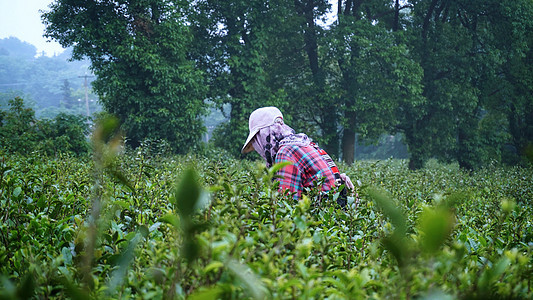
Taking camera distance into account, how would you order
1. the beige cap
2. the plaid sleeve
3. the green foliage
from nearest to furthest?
the plaid sleeve < the beige cap < the green foliage

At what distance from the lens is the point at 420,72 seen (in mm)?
19031

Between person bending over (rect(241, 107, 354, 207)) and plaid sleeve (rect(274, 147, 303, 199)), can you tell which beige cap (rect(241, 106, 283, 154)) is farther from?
plaid sleeve (rect(274, 147, 303, 199))

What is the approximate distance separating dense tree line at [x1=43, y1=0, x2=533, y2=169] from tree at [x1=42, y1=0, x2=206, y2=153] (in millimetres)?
59

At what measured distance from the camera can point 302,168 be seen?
10.5 ft

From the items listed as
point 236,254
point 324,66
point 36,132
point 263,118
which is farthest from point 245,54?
point 236,254

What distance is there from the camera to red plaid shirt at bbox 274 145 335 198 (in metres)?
3.10

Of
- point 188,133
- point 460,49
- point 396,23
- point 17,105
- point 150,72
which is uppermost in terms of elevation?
point 396,23

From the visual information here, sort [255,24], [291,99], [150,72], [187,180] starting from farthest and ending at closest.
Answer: [291,99], [255,24], [150,72], [187,180]

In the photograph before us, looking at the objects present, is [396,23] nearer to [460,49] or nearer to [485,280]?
[460,49]

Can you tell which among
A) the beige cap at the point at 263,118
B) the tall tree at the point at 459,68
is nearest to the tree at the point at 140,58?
the tall tree at the point at 459,68

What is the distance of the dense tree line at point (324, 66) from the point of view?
60.5ft

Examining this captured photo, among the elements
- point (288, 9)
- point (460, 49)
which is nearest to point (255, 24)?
point (288, 9)

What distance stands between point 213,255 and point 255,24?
2067 centimetres

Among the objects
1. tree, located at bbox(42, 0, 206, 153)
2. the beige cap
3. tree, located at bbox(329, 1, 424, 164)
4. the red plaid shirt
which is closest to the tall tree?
tree, located at bbox(329, 1, 424, 164)
